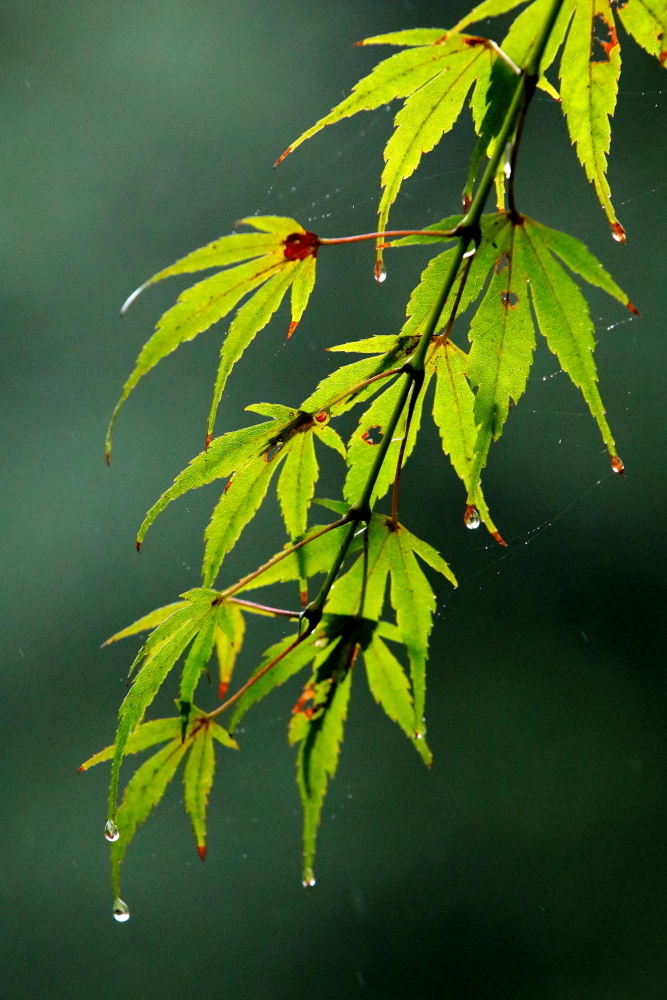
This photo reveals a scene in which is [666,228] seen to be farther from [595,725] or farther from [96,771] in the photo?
[96,771]

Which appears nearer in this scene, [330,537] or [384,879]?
[330,537]

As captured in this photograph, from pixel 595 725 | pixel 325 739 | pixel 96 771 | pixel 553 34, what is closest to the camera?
pixel 553 34

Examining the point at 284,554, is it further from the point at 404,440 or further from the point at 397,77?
the point at 397,77

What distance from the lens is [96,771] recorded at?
105 inches

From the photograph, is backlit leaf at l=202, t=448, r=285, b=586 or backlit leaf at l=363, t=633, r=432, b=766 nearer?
backlit leaf at l=202, t=448, r=285, b=586

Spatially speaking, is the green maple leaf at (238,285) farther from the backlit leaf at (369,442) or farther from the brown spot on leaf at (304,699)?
the brown spot on leaf at (304,699)

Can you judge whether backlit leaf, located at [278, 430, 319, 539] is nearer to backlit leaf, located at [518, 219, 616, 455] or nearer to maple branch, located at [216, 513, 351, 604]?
maple branch, located at [216, 513, 351, 604]

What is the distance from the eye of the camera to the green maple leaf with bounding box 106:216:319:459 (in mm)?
481

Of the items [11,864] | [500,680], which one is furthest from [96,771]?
[500,680]

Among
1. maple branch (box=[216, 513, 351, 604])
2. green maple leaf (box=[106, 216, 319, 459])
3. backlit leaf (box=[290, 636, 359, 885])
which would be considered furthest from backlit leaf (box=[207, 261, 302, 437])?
backlit leaf (box=[290, 636, 359, 885])

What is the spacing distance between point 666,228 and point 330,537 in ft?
8.21

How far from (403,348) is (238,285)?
114mm

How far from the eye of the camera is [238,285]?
0.51 metres

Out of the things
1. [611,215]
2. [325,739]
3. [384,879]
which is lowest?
[384,879]
